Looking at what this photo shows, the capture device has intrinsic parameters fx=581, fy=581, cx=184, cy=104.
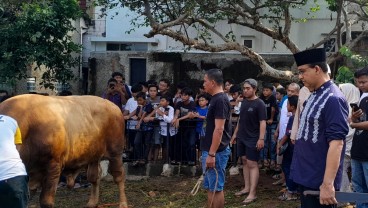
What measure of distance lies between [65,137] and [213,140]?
2206 millimetres

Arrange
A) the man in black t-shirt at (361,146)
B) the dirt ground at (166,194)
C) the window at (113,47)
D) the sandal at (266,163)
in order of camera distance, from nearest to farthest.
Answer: the man in black t-shirt at (361,146) → the dirt ground at (166,194) → the sandal at (266,163) → the window at (113,47)

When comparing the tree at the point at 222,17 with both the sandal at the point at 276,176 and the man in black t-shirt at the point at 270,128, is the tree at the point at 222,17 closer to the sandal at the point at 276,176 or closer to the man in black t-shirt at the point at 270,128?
the man in black t-shirt at the point at 270,128

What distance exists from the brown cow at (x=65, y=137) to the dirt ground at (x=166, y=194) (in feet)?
1.68

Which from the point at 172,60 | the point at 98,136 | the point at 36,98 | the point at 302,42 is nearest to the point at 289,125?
the point at 98,136

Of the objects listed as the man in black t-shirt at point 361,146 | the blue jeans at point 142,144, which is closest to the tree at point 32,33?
the blue jeans at point 142,144

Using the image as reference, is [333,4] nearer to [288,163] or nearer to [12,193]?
[288,163]

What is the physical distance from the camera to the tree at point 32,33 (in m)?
12.5

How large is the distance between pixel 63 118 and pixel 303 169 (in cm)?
429

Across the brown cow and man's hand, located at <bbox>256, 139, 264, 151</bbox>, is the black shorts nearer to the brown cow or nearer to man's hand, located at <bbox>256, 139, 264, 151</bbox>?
man's hand, located at <bbox>256, 139, 264, 151</bbox>

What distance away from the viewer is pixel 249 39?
762 inches

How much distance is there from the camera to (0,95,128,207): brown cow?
298 inches

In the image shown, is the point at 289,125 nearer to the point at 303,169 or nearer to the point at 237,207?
the point at 237,207

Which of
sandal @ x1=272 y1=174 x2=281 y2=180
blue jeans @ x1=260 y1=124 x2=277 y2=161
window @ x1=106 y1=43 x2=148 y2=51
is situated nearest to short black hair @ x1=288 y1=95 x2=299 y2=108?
blue jeans @ x1=260 y1=124 x2=277 y2=161

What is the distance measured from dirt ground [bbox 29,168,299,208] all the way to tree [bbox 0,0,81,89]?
3406 millimetres
